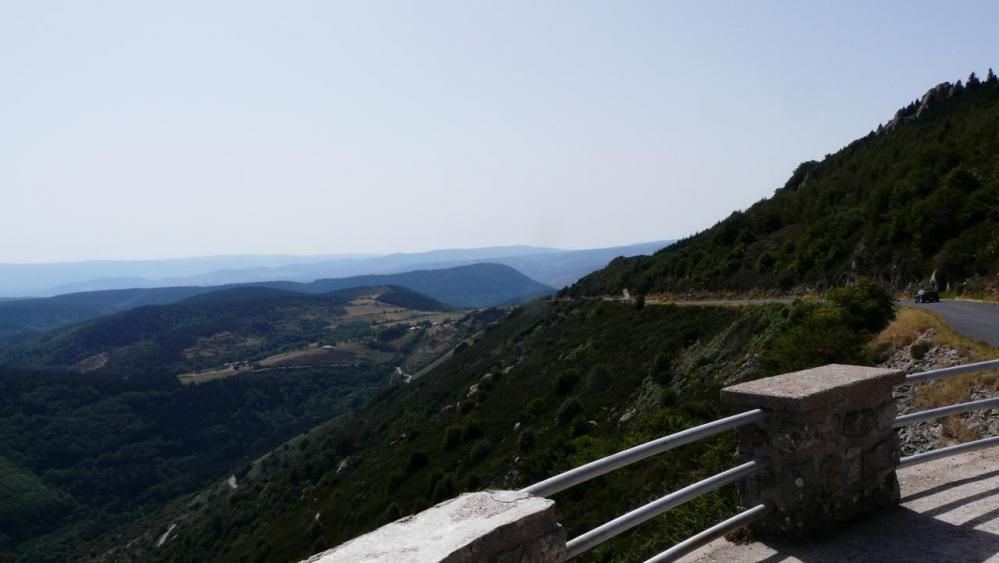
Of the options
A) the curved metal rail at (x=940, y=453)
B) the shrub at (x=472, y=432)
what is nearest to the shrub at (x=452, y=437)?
the shrub at (x=472, y=432)

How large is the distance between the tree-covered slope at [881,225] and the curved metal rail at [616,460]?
26.4m

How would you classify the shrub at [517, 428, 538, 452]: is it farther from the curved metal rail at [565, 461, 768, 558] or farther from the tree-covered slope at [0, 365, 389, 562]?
the tree-covered slope at [0, 365, 389, 562]

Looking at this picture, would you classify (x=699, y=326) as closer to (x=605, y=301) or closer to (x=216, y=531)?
(x=605, y=301)

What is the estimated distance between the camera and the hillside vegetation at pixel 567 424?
47.6 ft

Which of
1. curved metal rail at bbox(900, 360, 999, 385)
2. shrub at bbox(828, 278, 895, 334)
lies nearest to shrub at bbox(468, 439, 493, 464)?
shrub at bbox(828, 278, 895, 334)

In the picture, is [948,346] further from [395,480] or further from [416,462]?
[416,462]

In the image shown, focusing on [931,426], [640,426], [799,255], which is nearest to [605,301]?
[799,255]

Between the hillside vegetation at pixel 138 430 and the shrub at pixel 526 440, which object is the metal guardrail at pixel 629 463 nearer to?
the shrub at pixel 526 440

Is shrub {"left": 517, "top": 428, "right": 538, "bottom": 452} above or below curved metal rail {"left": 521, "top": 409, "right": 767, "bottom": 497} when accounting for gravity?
below

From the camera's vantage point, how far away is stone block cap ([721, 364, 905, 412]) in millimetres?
3846

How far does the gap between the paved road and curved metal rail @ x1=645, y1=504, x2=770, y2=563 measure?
41.4ft

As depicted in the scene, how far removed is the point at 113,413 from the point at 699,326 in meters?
144

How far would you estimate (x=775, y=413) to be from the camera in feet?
12.9

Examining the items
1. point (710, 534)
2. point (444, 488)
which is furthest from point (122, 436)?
point (710, 534)
